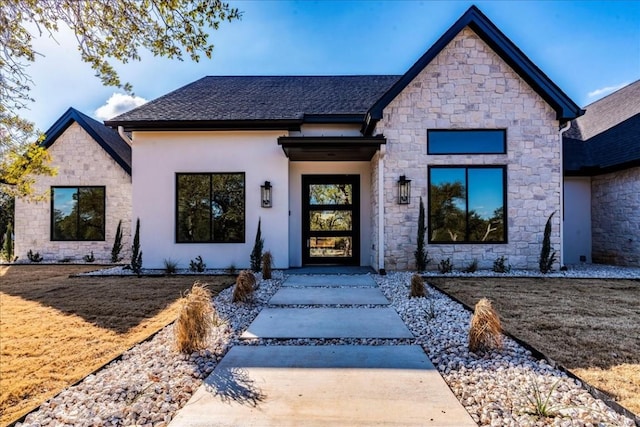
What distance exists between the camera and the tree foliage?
3959 mm

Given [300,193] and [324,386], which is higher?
[300,193]

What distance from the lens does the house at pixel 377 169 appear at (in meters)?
9.05

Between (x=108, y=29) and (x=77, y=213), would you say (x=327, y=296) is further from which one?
(x=77, y=213)

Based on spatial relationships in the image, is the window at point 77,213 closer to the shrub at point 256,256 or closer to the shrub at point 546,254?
the shrub at point 256,256

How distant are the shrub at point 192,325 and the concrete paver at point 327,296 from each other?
2173mm

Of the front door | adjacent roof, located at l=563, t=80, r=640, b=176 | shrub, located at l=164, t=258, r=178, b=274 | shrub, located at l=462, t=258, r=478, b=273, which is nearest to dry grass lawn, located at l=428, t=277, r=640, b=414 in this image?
shrub, located at l=462, t=258, r=478, b=273

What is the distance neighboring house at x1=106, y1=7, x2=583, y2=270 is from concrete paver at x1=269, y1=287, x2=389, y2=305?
100 inches

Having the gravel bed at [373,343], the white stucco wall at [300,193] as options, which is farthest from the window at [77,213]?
the gravel bed at [373,343]

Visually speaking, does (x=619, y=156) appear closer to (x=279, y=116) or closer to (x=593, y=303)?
(x=593, y=303)

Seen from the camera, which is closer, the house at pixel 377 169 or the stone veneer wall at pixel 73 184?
the house at pixel 377 169

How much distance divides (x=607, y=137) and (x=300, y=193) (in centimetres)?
1015

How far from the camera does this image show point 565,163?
10945 mm

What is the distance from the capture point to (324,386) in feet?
9.34

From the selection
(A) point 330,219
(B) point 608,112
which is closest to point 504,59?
(A) point 330,219
